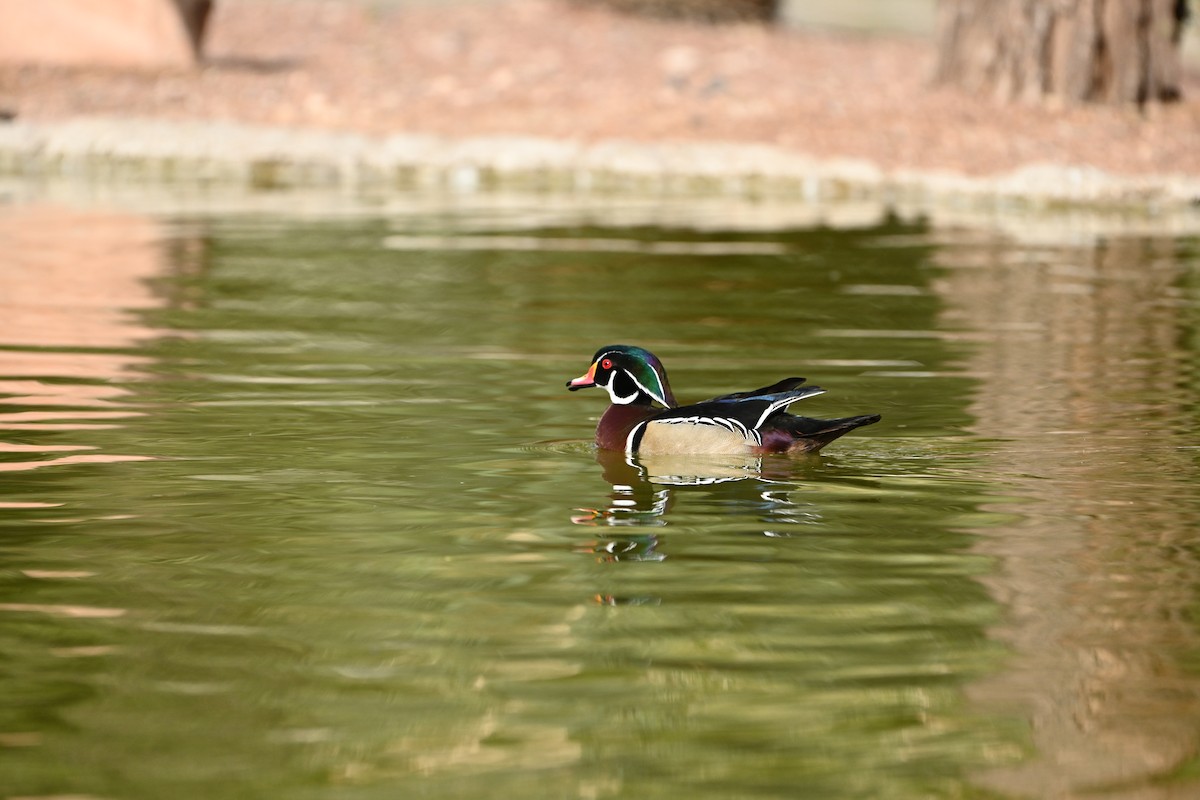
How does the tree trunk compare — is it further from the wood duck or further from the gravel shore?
the wood duck

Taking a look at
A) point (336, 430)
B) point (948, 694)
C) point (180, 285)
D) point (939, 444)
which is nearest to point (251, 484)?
point (336, 430)

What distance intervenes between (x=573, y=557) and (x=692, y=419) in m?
1.36

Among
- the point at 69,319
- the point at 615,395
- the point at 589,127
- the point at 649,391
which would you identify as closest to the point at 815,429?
the point at 649,391

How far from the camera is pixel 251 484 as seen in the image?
6574 mm

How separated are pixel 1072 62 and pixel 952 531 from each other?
13006mm

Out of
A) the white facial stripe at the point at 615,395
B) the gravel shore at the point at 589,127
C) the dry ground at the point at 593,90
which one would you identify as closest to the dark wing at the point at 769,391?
the white facial stripe at the point at 615,395

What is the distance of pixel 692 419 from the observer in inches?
271

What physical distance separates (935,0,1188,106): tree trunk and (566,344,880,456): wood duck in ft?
38.0

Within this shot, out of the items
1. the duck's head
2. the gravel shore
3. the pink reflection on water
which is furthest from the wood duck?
the gravel shore

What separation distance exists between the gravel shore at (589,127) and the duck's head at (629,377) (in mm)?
10347

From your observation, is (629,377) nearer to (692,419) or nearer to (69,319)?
(692,419)

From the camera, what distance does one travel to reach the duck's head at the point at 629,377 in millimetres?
7199

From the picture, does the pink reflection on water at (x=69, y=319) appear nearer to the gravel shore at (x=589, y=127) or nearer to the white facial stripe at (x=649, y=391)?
the white facial stripe at (x=649, y=391)

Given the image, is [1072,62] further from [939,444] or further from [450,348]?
[939,444]
